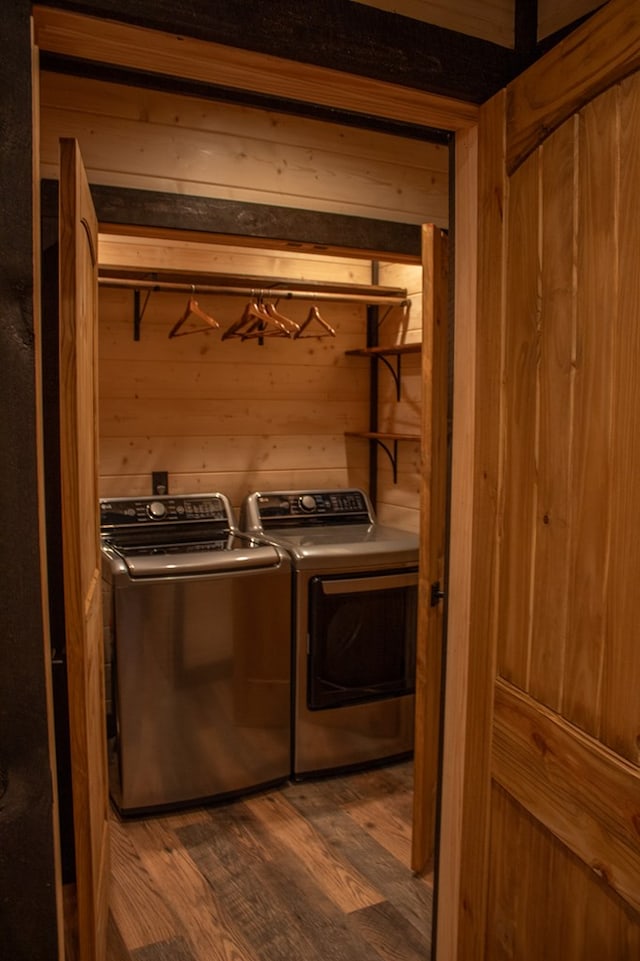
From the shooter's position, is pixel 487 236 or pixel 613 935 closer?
pixel 613 935

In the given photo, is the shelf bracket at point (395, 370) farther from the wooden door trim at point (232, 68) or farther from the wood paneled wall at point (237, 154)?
the wooden door trim at point (232, 68)

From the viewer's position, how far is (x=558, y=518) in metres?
1.18

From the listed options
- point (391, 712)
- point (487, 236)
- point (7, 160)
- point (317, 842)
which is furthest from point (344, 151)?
point (317, 842)

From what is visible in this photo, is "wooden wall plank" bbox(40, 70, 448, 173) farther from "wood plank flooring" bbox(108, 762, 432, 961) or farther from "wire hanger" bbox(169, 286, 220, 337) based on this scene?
"wood plank flooring" bbox(108, 762, 432, 961)

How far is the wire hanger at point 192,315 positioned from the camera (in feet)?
10.1

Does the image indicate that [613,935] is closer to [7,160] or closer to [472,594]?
[472,594]


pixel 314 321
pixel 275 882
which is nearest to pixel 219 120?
pixel 314 321

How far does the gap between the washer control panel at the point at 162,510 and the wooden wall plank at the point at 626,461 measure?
2458mm

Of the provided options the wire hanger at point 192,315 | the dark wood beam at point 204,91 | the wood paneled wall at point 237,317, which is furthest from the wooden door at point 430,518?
the wire hanger at point 192,315

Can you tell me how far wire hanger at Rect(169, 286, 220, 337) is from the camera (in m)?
3.07

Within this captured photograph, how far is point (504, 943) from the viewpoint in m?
1.35

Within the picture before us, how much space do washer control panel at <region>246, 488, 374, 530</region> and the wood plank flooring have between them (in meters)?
1.21

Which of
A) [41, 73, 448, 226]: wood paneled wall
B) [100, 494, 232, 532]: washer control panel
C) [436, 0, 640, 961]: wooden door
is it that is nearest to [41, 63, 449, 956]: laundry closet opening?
[41, 73, 448, 226]: wood paneled wall

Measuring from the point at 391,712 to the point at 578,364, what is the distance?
234 cm
